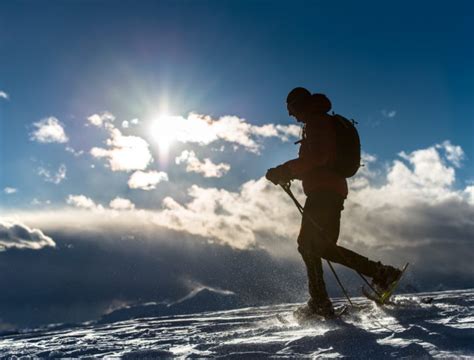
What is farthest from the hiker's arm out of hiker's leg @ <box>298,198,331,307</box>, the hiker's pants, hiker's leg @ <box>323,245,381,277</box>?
hiker's leg @ <box>323,245,381,277</box>

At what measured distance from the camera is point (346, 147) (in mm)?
5039

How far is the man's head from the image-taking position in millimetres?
5195

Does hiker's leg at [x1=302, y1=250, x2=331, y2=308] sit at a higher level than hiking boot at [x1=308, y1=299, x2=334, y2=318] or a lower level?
higher

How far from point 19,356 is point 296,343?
219 cm

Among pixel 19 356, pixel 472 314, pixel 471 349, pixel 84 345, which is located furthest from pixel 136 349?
pixel 472 314

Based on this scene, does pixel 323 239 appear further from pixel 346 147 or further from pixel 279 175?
pixel 346 147

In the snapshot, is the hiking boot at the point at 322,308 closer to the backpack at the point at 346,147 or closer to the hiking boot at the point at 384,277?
the hiking boot at the point at 384,277

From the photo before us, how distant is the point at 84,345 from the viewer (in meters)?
3.66

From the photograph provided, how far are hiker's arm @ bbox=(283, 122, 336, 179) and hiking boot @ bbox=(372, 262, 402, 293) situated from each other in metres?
1.55

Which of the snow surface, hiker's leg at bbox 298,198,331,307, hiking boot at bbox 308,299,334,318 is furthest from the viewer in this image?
hiker's leg at bbox 298,198,331,307

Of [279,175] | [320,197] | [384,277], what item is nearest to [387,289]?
[384,277]

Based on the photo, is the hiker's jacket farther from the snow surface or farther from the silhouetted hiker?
the snow surface

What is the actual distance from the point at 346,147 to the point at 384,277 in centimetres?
171

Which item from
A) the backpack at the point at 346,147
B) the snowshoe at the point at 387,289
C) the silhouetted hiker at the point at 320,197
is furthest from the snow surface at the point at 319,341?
the backpack at the point at 346,147
